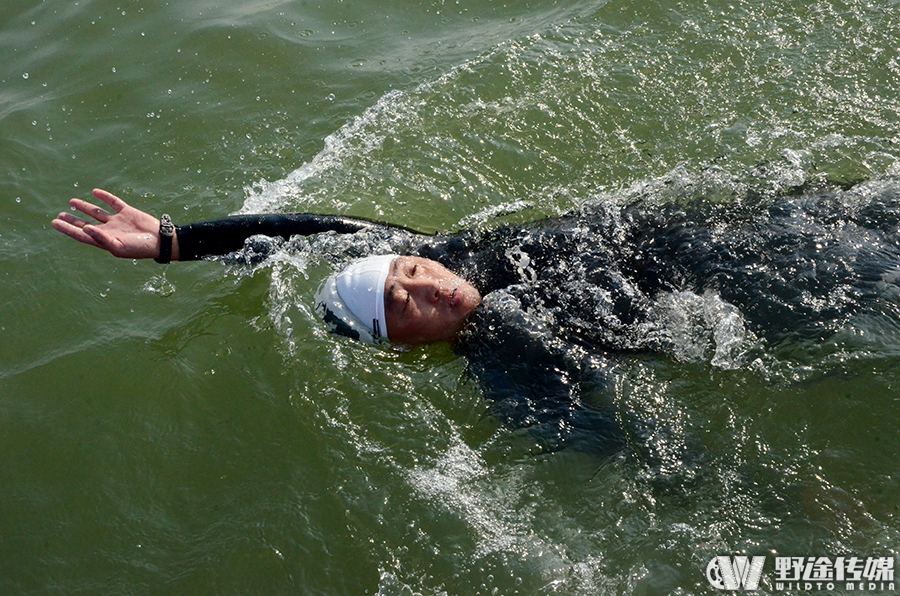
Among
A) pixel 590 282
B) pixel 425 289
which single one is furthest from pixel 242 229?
pixel 590 282

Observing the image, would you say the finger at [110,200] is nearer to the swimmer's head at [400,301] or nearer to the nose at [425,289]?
the swimmer's head at [400,301]


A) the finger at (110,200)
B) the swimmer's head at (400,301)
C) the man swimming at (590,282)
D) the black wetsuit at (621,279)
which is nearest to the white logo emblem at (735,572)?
the man swimming at (590,282)

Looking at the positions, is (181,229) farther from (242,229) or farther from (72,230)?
(72,230)

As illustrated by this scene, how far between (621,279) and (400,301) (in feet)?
4.35

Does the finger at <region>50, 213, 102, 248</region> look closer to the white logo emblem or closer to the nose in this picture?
the nose

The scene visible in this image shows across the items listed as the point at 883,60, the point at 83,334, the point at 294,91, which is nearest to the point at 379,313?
the point at 83,334

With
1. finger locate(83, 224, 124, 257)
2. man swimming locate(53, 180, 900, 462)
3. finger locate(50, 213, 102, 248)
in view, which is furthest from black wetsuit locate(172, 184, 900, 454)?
finger locate(50, 213, 102, 248)

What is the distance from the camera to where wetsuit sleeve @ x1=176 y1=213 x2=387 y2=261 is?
15.4 feet

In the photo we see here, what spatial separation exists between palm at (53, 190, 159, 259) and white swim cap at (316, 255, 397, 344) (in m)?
1.12

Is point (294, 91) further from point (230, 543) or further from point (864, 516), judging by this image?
point (864, 516)

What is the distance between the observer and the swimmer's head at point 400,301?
14.9 ft

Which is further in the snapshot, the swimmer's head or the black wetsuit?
the swimmer's head

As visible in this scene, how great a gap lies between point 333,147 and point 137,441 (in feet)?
9.98

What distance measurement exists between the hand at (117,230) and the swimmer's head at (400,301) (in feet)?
3.67
